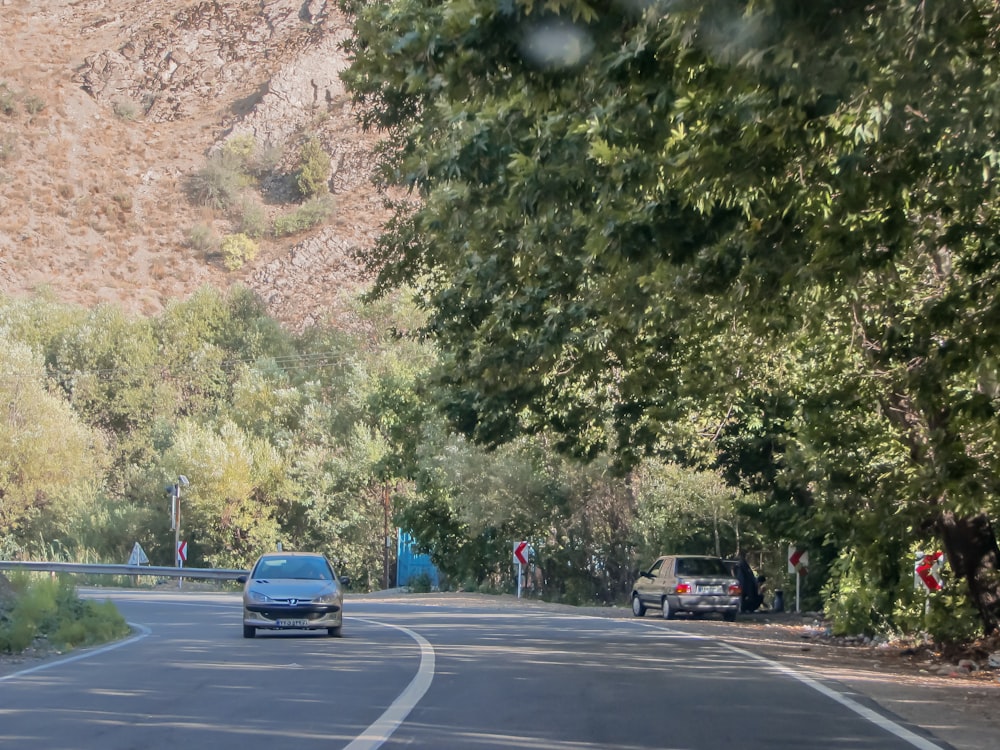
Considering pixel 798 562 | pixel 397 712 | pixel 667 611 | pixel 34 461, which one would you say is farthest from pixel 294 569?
pixel 34 461

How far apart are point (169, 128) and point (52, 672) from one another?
125042mm

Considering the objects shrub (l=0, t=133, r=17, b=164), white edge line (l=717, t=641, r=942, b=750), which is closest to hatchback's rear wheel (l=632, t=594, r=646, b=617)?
white edge line (l=717, t=641, r=942, b=750)

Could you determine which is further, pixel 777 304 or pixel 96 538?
pixel 96 538

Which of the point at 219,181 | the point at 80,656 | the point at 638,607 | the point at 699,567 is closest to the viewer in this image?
the point at 80,656

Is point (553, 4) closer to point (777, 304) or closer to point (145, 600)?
point (777, 304)

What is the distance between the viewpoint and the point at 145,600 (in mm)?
40875

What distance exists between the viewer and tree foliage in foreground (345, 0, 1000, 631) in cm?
808

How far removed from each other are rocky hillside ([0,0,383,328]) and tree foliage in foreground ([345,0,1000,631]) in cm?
7318

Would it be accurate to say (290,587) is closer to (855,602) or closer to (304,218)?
(855,602)

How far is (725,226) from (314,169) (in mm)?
115039

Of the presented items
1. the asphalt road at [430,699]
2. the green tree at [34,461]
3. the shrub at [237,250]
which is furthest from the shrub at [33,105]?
the asphalt road at [430,699]

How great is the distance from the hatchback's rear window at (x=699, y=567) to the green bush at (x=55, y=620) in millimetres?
12588

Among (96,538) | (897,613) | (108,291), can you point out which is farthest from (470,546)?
(108,291)

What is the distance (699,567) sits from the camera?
3209cm
